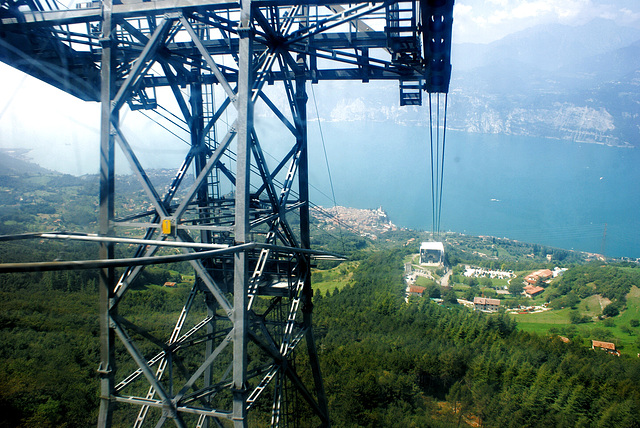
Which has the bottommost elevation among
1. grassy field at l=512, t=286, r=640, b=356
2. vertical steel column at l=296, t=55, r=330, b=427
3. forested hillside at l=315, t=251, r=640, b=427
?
grassy field at l=512, t=286, r=640, b=356

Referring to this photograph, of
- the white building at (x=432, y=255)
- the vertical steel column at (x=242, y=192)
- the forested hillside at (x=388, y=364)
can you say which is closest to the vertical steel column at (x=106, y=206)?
the vertical steel column at (x=242, y=192)

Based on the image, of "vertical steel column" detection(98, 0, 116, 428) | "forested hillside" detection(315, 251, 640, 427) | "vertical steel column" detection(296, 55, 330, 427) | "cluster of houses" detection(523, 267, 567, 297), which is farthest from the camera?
"cluster of houses" detection(523, 267, 567, 297)

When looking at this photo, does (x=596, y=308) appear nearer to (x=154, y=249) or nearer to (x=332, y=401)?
(x=332, y=401)

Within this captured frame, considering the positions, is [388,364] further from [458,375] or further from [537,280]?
[537,280]

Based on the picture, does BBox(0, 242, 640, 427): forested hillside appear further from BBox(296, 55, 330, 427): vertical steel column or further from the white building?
the white building

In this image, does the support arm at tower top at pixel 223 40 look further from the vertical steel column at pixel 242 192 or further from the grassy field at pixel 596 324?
the grassy field at pixel 596 324

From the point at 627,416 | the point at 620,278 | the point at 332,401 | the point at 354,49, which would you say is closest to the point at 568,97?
the point at 620,278

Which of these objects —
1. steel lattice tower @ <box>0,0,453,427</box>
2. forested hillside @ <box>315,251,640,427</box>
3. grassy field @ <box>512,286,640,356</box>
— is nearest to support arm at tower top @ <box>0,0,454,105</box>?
steel lattice tower @ <box>0,0,453,427</box>
